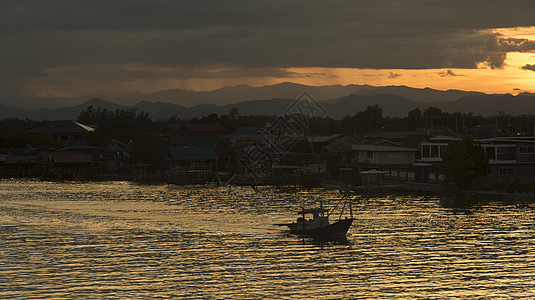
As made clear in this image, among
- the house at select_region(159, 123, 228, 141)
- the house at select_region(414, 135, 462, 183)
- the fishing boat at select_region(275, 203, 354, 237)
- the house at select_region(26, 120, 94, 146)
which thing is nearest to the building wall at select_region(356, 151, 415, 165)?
the house at select_region(414, 135, 462, 183)

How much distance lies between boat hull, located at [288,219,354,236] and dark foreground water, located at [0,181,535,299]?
2.95 feet

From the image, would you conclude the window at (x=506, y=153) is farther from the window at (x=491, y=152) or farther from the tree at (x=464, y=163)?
the tree at (x=464, y=163)

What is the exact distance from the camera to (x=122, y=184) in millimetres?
111125

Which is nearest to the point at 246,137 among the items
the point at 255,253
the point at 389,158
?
the point at 389,158

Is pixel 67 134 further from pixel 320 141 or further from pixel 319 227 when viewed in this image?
pixel 319 227

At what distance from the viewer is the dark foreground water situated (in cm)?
3538

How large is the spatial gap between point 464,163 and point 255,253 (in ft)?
Result: 137

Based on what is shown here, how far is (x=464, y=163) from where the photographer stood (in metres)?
77.9

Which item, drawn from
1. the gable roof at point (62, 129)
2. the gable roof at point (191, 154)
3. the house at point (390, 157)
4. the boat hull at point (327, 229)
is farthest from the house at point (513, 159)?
the gable roof at point (62, 129)

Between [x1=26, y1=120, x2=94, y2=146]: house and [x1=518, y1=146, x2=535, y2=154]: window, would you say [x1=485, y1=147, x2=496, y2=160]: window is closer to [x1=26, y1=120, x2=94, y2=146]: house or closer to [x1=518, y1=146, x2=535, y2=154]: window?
[x1=518, y1=146, x2=535, y2=154]: window

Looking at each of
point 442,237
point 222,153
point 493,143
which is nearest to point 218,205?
point 442,237

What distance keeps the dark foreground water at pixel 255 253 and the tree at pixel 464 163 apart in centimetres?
608

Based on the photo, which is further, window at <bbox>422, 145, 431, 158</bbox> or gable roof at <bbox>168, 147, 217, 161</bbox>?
gable roof at <bbox>168, 147, 217, 161</bbox>

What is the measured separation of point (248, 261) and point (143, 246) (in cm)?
1016
